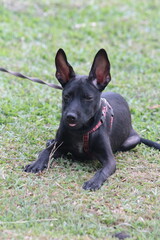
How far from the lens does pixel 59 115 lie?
722 cm

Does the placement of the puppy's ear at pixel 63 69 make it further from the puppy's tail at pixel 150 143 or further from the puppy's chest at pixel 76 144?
the puppy's tail at pixel 150 143

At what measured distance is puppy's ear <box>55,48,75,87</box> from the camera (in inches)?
214

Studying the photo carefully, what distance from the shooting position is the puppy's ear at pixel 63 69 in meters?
5.43

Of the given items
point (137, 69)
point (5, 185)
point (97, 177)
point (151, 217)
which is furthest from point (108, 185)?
point (137, 69)

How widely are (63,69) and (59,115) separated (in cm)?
182

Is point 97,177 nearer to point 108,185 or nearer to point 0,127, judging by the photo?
point 108,185

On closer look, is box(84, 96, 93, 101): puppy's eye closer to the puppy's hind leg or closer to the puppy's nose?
the puppy's nose

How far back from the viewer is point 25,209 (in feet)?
14.5

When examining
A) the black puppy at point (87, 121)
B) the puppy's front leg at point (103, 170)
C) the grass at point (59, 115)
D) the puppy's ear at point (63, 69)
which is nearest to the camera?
the grass at point (59, 115)

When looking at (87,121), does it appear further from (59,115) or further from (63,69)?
(59,115)

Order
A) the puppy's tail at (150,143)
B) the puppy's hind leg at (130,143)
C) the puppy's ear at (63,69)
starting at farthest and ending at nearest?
the puppy's tail at (150,143)
the puppy's hind leg at (130,143)
the puppy's ear at (63,69)

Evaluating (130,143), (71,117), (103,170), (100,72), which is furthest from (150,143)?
(71,117)

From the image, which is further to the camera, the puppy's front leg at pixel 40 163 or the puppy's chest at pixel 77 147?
the puppy's chest at pixel 77 147

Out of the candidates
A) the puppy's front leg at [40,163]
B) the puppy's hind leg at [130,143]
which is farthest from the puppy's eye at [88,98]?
the puppy's hind leg at [130,143]
